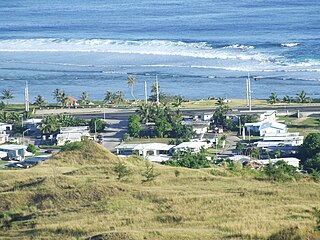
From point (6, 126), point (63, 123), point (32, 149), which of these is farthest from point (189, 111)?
point (32, 149)

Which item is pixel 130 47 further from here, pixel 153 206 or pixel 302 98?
pixel 153 206

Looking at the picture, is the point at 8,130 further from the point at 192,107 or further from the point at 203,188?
the point at 203,188

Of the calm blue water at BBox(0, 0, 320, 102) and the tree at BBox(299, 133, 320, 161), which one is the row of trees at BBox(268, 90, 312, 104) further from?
the tree at BBox(299, 133, 320, 161)

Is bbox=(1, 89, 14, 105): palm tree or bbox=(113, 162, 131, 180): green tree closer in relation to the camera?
bbox=(113, 162, 131, 180): green tree

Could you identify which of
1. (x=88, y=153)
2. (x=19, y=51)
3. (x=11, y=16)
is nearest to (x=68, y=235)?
→ (x=88, y=153)

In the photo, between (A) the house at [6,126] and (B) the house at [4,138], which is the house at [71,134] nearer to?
(B) the house at [4,138]

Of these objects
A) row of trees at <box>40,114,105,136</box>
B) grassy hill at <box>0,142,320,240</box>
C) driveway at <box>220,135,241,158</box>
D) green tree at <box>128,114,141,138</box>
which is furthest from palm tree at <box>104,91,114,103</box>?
grassy hill at <box>0,142,320,240</box>
